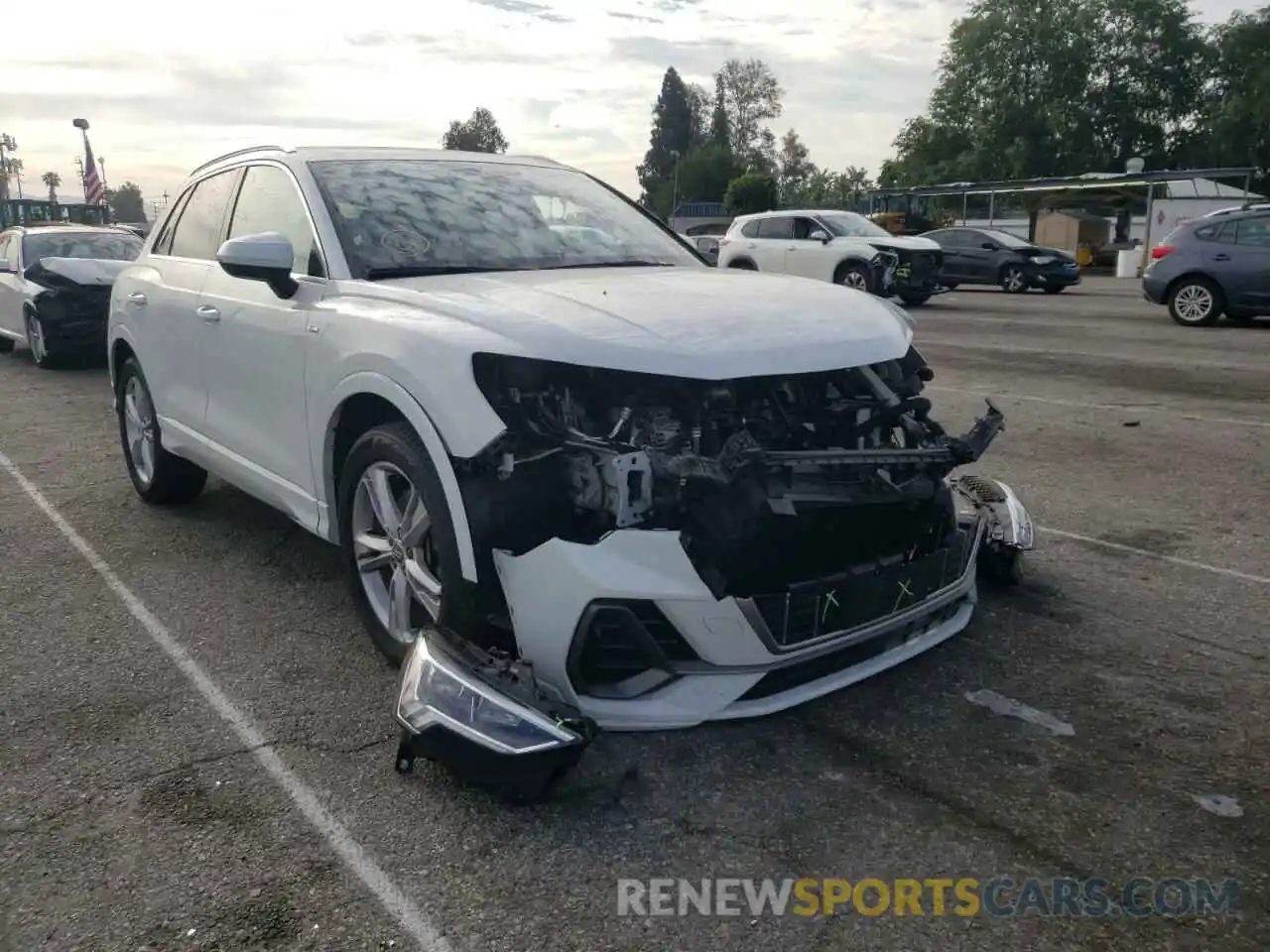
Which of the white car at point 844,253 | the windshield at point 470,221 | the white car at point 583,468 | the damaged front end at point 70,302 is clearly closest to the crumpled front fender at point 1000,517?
the white car at point 583,468

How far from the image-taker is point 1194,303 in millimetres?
15117

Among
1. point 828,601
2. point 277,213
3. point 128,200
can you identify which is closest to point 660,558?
point 828,601

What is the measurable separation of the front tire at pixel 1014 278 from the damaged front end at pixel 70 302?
17.5 metres

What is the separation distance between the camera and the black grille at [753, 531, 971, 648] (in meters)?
2.94

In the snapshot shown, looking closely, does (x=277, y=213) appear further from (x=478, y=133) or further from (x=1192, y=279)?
(x=478, y=133)

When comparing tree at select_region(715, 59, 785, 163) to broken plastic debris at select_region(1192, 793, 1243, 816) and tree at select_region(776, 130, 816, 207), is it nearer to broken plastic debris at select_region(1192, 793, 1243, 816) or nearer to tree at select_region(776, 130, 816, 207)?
tree at select_region(776, 130, 816, 207)

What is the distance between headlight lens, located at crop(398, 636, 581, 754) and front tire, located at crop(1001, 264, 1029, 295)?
22.3 m


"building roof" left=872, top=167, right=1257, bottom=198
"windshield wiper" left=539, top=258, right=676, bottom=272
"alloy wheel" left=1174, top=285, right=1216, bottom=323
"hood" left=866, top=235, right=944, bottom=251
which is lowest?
"alloy wheel" left=1174, top=285, right=1216, bottom=323

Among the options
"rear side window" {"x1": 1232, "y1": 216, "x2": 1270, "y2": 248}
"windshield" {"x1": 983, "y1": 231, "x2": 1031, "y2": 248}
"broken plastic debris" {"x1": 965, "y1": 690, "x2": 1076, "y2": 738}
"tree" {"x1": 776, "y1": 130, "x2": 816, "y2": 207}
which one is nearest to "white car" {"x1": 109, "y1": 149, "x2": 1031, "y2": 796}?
"broken plastic debris" {"x1": 965, "y1": 690, "x2": 1076, "y2": 738}

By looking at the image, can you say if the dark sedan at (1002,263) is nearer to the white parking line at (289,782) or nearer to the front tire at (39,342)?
the front tire at (39,342)

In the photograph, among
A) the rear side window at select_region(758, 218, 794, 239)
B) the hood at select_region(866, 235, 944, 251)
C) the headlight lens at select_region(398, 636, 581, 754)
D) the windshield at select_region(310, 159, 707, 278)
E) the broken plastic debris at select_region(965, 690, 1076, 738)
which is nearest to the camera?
the headlight lens at select_region(398, 636, 581, 754)

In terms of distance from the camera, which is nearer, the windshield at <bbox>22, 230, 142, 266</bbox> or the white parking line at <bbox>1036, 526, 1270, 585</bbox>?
the white parking line at <bbox>1036, 526, 1270, 585</bbox>

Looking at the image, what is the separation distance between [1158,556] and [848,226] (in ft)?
50.0

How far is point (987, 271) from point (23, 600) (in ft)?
71.5
